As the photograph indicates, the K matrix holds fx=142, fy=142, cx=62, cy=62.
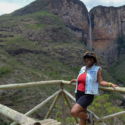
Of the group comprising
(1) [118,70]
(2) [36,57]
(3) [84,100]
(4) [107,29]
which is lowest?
(1) [118,70]

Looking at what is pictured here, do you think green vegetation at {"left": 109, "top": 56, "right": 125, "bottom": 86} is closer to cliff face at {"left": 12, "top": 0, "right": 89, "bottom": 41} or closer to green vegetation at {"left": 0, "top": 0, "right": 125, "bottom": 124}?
green vegetation at {"left": 0, "top": 0, "right": 125, "bottom": 124}

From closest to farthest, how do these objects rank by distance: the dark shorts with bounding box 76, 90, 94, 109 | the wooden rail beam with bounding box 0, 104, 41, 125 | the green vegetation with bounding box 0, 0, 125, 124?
the wooden rail beam with bounding box 0, 104, 41, 125 < the dark shorts with bounding box 76, 90, 94, 109 < the green vegetation with bounding box 0, 0, 125, 124

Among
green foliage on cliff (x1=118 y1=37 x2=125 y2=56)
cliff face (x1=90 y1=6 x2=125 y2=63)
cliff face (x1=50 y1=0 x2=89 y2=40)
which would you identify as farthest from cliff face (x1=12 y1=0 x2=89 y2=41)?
green foliage on cliff (x1=118 y1=37 x2=125 y2=56)

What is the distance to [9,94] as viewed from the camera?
14422mm

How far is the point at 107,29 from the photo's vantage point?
45.3m

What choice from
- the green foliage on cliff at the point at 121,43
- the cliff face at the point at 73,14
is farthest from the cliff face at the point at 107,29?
the cliff face at the point at 73,14

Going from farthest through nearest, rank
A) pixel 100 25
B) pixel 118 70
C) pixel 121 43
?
pixel 121 43 < pixel 100 25 < pixel 118 70

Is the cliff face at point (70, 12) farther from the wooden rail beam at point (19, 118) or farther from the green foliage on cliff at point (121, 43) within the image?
the wooden rail beam at point (19, 118)

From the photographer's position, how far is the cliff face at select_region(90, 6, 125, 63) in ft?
148

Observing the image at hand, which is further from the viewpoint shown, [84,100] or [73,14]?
[73,14]

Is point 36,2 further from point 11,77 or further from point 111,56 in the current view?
point 11,77

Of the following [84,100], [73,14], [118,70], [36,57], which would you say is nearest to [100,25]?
[73,14]

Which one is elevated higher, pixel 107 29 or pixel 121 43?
pixel 107 29

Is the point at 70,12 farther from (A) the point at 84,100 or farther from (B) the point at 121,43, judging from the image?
(A) the point at 84,100
